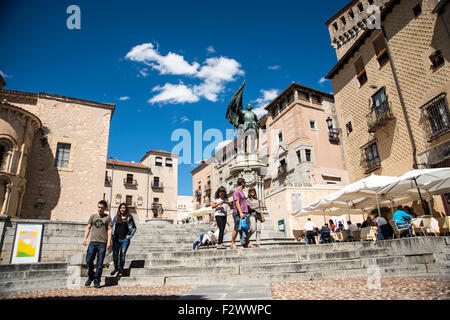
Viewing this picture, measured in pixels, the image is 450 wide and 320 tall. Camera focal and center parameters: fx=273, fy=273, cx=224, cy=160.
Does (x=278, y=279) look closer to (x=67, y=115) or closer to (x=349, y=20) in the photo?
(x=67, y=115)

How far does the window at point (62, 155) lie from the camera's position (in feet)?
60.5

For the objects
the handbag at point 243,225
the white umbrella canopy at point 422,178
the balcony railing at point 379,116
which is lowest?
the handbag at point 243,225

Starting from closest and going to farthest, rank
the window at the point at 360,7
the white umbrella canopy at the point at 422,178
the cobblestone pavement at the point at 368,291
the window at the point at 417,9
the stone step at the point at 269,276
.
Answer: the cobblestone pavement at the point at 368,291, the stone step at the point at 269,276, the white umbrella canopy at the point at 422,178, the window at the point at 417,9, the window at the point at 360,7

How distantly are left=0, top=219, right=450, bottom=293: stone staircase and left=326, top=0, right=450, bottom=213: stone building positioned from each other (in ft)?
33.9

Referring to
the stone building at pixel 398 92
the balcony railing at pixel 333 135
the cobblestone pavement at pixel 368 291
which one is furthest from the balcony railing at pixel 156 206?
the cobblestone pavement at pixel 368 291

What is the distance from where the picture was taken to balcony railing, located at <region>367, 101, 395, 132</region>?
17.5 metres

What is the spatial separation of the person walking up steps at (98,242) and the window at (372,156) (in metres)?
18.0

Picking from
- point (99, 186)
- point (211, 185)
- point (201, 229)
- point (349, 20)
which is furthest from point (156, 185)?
point (349, 20)

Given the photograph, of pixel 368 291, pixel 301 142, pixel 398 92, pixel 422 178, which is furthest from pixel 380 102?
pixel 368 291

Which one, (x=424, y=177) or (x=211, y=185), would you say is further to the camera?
(x=211, y=185)

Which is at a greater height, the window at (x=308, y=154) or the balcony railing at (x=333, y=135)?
the balcony railing at (x=333, y=135)

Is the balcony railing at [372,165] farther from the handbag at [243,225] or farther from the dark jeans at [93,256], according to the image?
the dark jeans at [93,256]

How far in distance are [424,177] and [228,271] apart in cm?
826

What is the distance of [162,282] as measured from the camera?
5434 mm
